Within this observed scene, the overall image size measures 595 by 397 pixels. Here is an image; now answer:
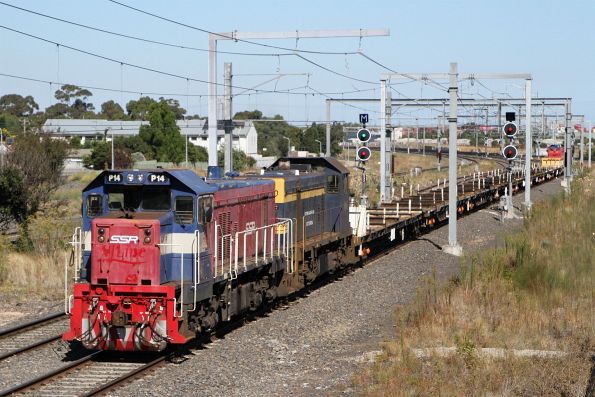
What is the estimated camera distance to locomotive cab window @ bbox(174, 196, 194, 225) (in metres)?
13.5

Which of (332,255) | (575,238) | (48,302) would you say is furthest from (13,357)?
(575,238)

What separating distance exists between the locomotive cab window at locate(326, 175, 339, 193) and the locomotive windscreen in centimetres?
902

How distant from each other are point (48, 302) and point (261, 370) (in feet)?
26.0

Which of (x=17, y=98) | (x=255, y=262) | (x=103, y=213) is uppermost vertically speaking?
(x=17, y=98)

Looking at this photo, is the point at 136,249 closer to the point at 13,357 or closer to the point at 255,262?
the point at 13,357

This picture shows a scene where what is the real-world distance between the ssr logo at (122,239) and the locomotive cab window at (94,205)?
34.1 inches

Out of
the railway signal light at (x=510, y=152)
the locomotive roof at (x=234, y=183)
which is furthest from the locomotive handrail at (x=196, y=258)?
the railway signal light at (x=510, y=152)

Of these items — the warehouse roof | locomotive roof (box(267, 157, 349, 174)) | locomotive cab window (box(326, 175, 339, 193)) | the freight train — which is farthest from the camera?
the warehouse roof

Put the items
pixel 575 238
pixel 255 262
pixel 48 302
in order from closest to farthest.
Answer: pixel 255 262 < pixel 48 302 < pixel 575 238

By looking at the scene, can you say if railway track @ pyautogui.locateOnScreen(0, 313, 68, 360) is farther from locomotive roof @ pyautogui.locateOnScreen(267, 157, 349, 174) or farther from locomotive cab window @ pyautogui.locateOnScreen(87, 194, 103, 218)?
locomotive roof @ pyautogui.locateOnScreen(267, 157, 349, 174)

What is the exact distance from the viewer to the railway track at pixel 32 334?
1425 cm

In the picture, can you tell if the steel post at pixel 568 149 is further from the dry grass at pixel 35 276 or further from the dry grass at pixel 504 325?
the dry grass at pixel 35 276

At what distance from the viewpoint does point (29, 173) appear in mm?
32156

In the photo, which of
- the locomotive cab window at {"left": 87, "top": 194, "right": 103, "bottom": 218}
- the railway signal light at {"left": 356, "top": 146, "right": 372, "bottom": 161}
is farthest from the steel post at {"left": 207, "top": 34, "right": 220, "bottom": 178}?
the locomotive cab window at {"left": 87, "top": 194, "right": 103, "bottom": 218}
